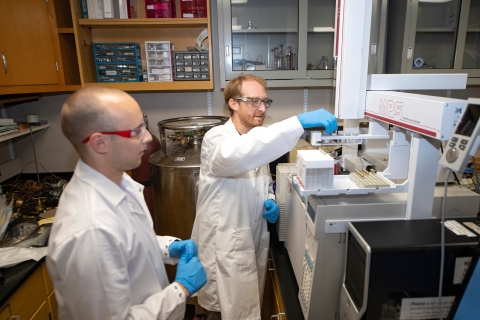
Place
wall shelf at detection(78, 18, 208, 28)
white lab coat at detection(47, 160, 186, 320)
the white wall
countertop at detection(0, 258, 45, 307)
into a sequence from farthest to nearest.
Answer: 1. the white wall
2. wall shelf at detection(78, 18, 208, 28)
3. countertop at detection(0, 258, 45, 307)
4. white lab coat at detection(47, 160, 186, 320)

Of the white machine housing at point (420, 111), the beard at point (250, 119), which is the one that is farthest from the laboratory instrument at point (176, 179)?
the white machine housing at point (420, 111)

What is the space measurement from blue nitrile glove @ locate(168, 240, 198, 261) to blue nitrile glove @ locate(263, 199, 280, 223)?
0.43 m

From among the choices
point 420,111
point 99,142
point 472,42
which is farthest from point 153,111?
point 472,42

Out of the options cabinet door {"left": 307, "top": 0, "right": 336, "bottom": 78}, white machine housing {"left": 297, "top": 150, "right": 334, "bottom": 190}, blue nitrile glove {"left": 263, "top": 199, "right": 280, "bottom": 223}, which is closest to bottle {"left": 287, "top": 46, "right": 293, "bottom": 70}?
cabinet door {"left": 307, "top": 0, "right": 336, "bottom": 78}

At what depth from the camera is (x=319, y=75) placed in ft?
6.28

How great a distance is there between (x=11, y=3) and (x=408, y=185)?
2.08 m

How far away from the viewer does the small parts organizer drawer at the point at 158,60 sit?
189 centimetres

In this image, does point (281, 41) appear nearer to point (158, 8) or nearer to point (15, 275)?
point (158, 8)

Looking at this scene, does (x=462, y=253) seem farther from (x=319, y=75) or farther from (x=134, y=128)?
(x=319, y=75)

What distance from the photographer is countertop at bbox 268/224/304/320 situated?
0.99 metres

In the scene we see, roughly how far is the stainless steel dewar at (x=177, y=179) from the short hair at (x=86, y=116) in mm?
1034

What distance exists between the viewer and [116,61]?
1.90m

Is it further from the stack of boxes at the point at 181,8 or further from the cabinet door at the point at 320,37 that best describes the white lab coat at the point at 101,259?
the cabinet door at the point at 320,37

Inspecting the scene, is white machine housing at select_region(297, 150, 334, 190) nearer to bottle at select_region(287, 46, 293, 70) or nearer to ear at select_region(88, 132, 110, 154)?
ear at select_region(88, 132, 110, 154)
